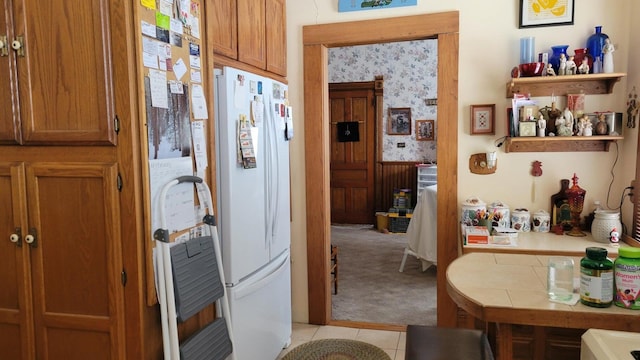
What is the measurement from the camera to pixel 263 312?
8.95 ft

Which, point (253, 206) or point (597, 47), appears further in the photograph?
point (597, 47)

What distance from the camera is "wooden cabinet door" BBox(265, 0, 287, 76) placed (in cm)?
311

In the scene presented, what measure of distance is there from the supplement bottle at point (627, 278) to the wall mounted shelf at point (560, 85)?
1.54 meters

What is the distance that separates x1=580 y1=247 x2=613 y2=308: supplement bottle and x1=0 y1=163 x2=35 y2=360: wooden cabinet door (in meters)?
2.15

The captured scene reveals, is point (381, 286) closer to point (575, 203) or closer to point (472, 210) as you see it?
point (472, 210)

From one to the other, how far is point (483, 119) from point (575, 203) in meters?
0.79

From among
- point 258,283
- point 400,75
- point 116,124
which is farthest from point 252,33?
point 400,75

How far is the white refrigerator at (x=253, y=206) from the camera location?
7.73 feet

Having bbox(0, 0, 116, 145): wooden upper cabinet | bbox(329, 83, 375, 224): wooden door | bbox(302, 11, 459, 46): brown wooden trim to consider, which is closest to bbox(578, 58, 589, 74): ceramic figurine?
bbox(302, 11, 459, 46): brown wooden trim

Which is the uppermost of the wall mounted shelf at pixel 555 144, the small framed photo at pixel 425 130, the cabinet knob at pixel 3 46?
the cabinet knob at pixel 3 46

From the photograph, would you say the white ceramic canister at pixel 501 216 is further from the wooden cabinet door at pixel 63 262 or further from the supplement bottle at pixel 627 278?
the wooden cabinet door at pixel 63 262

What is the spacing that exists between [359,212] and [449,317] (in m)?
4.48

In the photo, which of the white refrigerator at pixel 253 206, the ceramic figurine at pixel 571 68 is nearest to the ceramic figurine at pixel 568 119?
the ceramic figurine at pixel 571 68

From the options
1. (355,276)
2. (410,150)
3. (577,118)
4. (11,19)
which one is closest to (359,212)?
(410,150)
